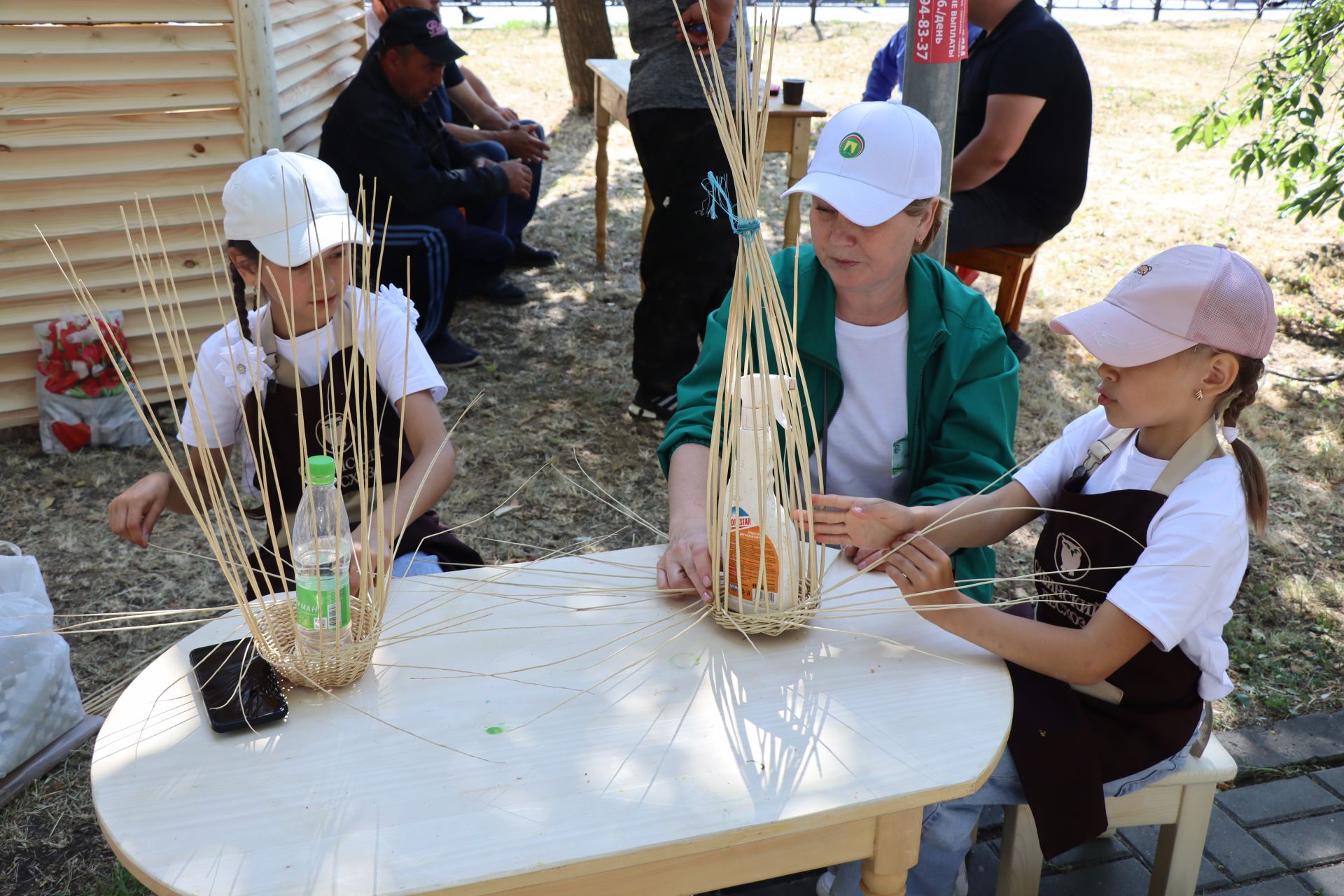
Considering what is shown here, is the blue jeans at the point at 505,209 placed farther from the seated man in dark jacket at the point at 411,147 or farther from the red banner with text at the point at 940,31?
the red banner with text at the point at 940,31

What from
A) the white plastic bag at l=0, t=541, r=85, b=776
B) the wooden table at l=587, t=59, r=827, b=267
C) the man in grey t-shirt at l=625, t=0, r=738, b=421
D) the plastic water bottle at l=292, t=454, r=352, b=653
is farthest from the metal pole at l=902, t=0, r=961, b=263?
the white plastic bag at l=0, t=541, r=85, b=776

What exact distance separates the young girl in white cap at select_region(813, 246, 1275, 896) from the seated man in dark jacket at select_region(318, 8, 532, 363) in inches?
118

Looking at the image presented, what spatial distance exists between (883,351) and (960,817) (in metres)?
0.86

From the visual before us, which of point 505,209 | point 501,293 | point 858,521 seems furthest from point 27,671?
point 505,209

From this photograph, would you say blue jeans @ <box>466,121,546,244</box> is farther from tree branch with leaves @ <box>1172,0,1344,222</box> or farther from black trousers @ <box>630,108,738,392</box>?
tree branch with leaves @ <box>1172,0,1344,222</box>

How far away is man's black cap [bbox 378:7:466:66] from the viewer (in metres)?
4.11

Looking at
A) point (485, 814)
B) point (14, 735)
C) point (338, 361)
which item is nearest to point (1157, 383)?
point (485, 814)

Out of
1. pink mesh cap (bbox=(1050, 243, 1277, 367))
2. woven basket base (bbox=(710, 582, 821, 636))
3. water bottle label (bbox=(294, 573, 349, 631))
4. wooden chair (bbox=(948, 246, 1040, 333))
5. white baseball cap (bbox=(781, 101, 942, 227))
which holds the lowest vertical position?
wooden chair (bbox=(948, 246, 1040, 333))

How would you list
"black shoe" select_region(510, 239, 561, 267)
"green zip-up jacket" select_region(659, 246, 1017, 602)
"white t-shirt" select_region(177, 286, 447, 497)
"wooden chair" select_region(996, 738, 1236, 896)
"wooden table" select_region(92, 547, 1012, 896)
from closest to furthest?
1. "wooden table" select_region(92, 547, 1012, 896)
2. "wooden chair" select_region(996, 738, 1236, 896)
3. "green zip-up jacket" select_region(659, 246, 1017, 602)
4. "white t-shirt" select_region(177, 286, 447, 497)
5. "black shoe" select_region(510, 239, 561, 267)

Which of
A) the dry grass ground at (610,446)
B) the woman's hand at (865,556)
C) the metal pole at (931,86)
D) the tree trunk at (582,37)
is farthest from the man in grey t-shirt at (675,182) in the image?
the tree trunk at (582,37)

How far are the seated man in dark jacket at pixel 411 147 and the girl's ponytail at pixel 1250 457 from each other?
124 inches

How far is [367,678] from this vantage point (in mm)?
1503

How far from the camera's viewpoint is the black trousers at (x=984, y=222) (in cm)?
402

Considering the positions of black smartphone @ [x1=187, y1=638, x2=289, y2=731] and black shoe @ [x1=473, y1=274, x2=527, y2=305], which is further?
black shoe @ [x1=473, y1=274, x2=527, y2=305]
